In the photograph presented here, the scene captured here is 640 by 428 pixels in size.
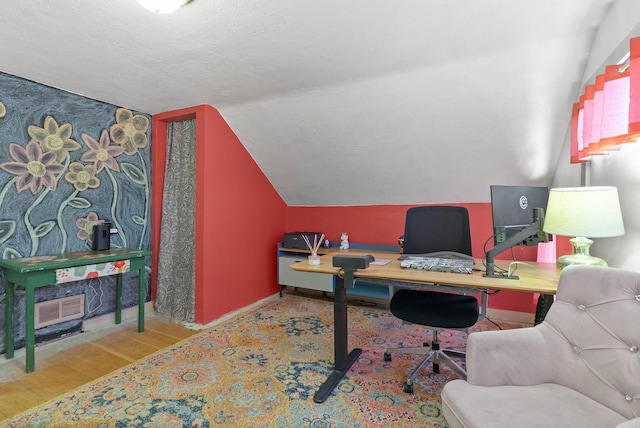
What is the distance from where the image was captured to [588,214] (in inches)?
62.4

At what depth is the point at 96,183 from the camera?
2936 mm

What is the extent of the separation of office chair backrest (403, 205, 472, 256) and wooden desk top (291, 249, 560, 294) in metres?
0.23

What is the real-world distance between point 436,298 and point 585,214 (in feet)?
3.42

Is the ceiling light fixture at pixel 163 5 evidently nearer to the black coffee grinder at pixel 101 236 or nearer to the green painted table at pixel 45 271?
the green painted table at pixel 45 271

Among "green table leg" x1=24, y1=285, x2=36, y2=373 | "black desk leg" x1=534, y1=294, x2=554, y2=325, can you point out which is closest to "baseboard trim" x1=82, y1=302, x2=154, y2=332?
"green table leg" x1=24, y1=285, x2=36, y2=373

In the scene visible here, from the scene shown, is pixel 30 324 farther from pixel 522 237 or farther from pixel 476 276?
pixel 522 237

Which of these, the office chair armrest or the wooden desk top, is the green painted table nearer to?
the wooden desk top

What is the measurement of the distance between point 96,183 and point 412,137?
3.10 metres

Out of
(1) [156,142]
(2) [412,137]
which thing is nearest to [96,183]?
(1) [156,142]

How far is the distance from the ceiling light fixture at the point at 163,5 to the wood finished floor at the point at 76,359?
7.80ft

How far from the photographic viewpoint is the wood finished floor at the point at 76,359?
192 cm

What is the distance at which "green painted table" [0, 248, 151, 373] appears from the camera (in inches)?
84.1

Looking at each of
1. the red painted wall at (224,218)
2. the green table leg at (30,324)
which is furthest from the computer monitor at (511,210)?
the green table leg at (30,324)

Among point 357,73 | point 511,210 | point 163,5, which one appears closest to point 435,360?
point 511,210
